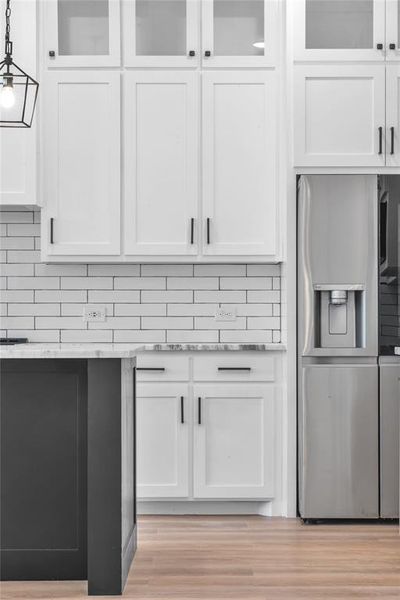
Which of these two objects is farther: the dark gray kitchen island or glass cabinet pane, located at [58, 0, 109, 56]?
glass cabinet pane, located at [58, 0, 109, 56]

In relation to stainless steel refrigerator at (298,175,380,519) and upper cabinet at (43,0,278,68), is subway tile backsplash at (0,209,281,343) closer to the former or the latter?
stainless steel refrigerator at (298,175,380,519)

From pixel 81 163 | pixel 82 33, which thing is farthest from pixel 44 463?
pixel 82 33

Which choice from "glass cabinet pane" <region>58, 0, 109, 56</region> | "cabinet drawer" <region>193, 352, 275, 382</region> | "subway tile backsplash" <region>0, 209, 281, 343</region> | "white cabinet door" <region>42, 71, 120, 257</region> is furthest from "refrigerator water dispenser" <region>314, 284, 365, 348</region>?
"glass cabinet pane" <region>58, 0, 109, 56</region>

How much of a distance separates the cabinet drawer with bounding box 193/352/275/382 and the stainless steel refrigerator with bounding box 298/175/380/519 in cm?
19

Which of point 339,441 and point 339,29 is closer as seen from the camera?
point 339,441

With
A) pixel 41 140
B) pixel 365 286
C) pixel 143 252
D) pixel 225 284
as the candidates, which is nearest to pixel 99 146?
pixel 41 140

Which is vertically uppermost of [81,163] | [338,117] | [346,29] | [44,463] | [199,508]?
[346,29]

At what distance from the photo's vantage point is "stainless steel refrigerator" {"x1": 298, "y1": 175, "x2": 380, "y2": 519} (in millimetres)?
3914

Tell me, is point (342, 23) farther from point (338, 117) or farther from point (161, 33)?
point (161, 33)

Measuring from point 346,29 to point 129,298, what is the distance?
6.41ft

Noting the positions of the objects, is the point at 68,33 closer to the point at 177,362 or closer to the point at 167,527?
the point at 177,362

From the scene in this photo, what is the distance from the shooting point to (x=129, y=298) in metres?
4.52

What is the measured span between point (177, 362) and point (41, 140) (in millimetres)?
1456

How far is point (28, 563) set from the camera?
9.46ft
